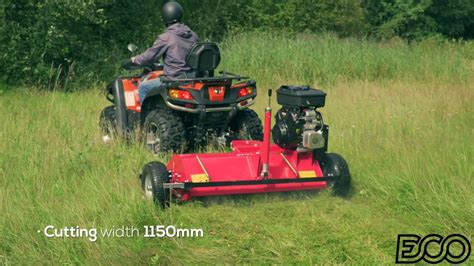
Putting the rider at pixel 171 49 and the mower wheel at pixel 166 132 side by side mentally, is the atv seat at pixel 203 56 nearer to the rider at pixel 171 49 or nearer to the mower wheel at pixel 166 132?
the rider at pixel 171 49

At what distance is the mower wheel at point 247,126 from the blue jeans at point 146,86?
961 millimetres

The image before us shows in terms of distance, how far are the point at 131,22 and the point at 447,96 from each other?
9290 mm

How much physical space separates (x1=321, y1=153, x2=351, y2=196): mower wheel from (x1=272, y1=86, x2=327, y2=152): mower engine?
9.0 inches

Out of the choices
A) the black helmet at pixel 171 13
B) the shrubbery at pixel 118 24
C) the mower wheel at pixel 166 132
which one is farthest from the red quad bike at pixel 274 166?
the shrubbery at pixel 118 24

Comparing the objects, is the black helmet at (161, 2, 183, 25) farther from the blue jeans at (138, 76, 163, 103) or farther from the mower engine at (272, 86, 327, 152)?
the mower engine at (272, 86, 327, 152)

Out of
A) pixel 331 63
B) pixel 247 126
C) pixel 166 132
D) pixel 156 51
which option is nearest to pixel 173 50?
pixel 156 51

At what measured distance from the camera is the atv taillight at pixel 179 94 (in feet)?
27.1

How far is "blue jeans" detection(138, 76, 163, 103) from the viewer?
876 cm

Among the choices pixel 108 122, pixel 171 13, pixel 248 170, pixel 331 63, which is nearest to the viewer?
pixel 248 170

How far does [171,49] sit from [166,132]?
1.09 metres

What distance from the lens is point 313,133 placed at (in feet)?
22.8

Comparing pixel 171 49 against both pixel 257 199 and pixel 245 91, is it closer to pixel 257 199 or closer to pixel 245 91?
pixel 245 91

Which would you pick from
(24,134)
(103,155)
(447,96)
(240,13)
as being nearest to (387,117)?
(447,96)

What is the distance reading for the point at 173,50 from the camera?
881cm
